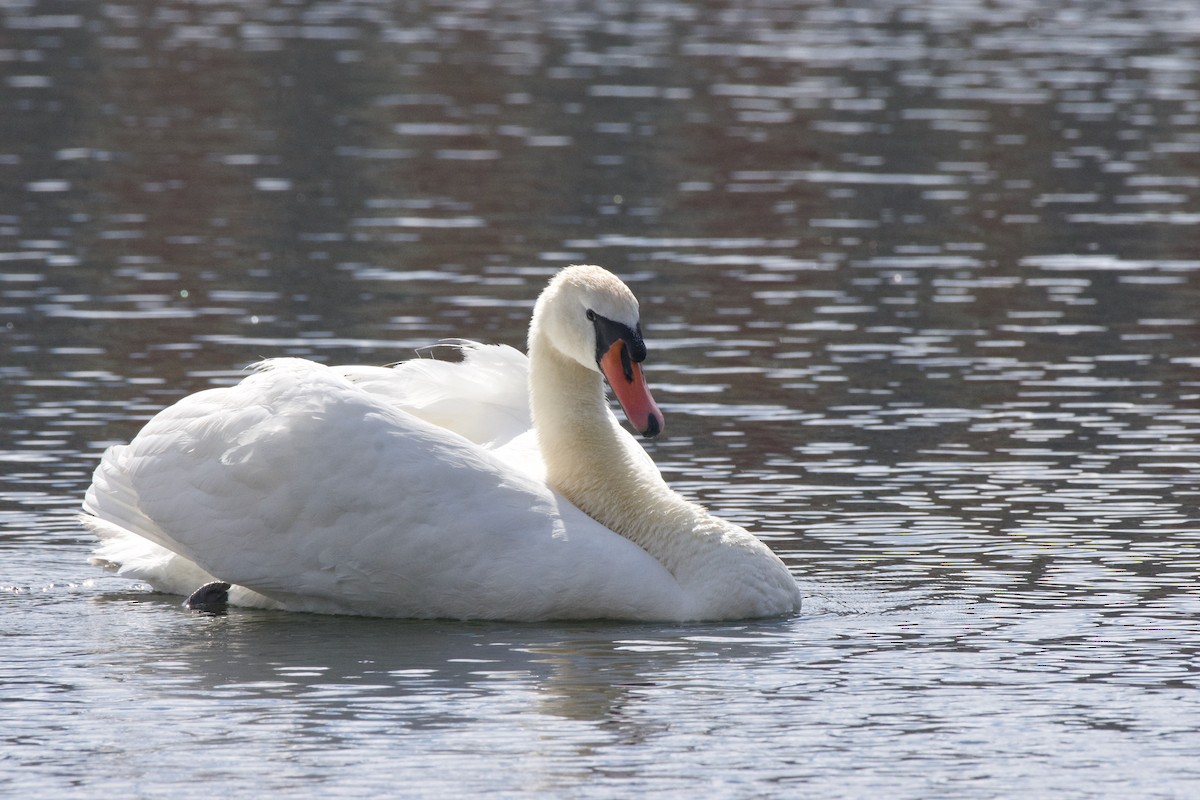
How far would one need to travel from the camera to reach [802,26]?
5134cm

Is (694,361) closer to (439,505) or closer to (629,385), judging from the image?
(629,385)

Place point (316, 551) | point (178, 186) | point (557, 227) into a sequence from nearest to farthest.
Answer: point (316, 551)
point (557, 227)
point (178, 186)

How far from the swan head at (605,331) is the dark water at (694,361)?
3.85ft

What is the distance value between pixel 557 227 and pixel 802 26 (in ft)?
88.5

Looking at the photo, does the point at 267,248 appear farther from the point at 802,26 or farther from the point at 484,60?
the point at 802,26

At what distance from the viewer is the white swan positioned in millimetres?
11336

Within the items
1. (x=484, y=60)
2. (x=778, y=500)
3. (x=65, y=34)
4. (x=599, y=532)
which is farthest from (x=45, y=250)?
(x=65, y=34)

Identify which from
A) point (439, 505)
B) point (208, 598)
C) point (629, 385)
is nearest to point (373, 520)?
point (439, 505)

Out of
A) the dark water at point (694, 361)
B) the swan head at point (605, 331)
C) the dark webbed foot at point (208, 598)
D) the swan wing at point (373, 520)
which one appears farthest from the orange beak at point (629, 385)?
the dark webbed foot at point (208, 598)

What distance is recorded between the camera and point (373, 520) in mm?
11359

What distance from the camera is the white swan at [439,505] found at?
1134 centimetres

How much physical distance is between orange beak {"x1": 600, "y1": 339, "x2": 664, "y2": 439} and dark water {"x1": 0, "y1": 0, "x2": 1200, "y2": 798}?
1.04 metres

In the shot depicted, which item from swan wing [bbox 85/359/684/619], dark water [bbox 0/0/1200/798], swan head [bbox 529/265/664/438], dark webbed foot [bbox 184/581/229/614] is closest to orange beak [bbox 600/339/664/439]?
swan head [bbox 529/265/664/438]

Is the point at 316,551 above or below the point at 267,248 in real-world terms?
above
